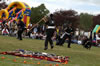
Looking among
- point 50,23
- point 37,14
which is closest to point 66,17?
point 37,14

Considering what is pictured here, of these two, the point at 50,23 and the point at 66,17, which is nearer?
the point at 50,23

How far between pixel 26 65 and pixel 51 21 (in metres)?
7.38

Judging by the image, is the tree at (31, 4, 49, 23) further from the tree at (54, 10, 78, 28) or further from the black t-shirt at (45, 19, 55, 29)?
the black t-shirt at (45, 19, 55, 29)

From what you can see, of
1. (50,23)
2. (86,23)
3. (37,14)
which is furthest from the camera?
(86,23)

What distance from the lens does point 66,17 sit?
73562 millimetres

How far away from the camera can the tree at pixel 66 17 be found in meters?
72.9

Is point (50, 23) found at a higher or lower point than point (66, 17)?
lower

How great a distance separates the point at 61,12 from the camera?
75438 millimetres

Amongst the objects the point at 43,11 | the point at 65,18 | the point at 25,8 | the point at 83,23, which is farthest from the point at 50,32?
the point at 83,23

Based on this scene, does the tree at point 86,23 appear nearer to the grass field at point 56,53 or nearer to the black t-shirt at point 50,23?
the grass field at point 56,53

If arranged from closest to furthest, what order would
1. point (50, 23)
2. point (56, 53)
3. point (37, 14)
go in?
1. point (56, 53)
2. point (50, 23)
3. point (37, 14)

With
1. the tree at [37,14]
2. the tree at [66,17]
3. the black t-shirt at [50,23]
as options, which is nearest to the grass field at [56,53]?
the black t-shirt at [50,23]

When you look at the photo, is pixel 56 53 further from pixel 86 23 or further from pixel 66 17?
pixel 86 23

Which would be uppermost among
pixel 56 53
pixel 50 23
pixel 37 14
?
pixel 37 14
